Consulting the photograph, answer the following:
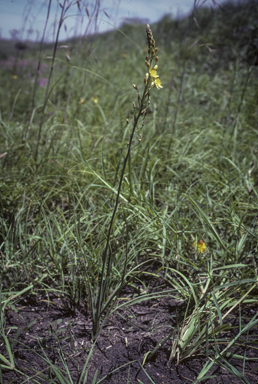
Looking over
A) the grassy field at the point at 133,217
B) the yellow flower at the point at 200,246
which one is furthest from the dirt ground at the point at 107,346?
the yellow flower at the point at 200,246

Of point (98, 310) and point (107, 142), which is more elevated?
point (107, 142)

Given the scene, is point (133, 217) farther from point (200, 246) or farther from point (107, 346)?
point (107, 346)

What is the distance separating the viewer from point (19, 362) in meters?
0.97

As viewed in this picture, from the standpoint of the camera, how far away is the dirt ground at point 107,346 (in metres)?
0.97

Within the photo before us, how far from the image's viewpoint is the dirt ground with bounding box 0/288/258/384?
0.97 metres

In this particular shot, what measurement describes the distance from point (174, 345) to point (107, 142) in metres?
1.71

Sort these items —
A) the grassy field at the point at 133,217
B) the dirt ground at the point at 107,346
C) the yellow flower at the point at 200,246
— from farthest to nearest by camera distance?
1. the yellow flower at the point at 200,246
2. the grassy field at the point at 133,217
3. the dirt ground at the point at 107,346

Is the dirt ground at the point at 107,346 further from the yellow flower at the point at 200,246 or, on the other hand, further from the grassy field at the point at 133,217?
the yellow flower at the point at 200,246

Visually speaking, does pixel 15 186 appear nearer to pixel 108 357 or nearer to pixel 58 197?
pixel 58 197

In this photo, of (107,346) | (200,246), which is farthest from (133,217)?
(107,346)

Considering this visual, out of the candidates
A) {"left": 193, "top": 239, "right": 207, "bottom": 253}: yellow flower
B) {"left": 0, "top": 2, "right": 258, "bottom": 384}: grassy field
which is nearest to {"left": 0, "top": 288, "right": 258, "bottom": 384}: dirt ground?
{"left": 0, "top": 2, "right": 258, "bottom": 384}: grassy field

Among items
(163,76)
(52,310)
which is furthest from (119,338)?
(163,76)

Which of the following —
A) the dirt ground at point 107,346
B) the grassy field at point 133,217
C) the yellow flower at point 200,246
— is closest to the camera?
the dirt ground at point 107,346

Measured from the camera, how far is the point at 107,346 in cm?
108
